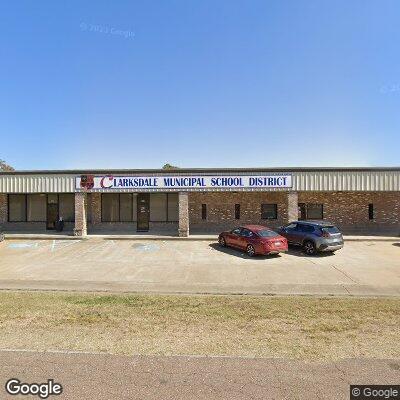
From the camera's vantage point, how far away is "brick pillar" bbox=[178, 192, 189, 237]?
20828 millimetres

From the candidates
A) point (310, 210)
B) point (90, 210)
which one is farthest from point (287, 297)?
point (90, 210)

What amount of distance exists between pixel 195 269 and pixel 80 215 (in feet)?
40.0

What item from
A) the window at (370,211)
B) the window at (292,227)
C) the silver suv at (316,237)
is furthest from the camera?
the window at (370,211)

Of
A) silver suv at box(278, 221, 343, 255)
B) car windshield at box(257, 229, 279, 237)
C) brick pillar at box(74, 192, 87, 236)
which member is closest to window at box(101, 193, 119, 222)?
brick pillar at box(74, 192, 87, 236)

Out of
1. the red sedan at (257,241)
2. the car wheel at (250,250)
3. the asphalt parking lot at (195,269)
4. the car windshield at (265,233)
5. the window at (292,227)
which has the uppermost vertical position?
the window at (292,227)

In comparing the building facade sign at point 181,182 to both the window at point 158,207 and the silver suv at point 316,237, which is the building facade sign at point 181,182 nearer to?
the window at point 158,207

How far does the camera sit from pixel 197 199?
78.8 feet

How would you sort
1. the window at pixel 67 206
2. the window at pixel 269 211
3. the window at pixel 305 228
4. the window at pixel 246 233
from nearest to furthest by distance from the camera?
the window at pixel 246 233, the window at pixel 305 228, the window at pixel 269 211, the window at pixel 67 206

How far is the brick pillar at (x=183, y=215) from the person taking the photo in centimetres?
2083

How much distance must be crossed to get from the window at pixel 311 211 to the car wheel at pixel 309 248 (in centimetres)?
828

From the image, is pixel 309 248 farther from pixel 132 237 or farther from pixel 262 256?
pixel 132 237

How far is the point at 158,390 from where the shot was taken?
170 inches

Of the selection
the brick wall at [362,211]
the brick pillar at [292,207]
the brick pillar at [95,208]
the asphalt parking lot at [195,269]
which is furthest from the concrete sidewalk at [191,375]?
the brick wall at [362,211]

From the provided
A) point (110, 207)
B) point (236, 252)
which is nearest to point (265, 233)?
point (236, 252)
